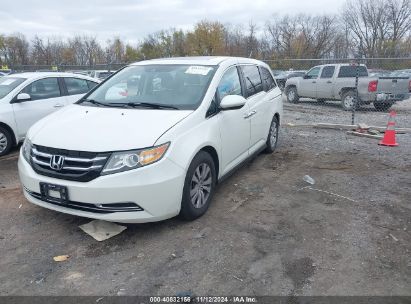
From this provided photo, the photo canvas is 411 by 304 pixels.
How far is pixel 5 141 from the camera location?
7.07 meters

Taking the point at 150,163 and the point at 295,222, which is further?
the point at 295,222

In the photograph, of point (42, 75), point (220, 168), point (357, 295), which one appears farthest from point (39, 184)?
point (42, 75)

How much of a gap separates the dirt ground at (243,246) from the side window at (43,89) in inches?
96.2

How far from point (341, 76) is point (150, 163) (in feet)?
42.2

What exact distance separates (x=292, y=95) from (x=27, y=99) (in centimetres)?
1282

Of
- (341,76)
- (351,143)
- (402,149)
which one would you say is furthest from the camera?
(341,76)

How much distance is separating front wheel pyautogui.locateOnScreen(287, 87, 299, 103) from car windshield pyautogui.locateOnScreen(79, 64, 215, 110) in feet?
42.8

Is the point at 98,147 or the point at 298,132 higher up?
the point at 98,147

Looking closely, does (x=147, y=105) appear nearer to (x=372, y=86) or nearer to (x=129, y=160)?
(x=129, y=160)

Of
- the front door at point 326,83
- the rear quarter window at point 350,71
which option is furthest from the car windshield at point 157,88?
the front door at point 326,83

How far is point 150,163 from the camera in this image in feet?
11.6

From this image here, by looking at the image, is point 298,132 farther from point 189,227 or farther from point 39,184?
point 39,184

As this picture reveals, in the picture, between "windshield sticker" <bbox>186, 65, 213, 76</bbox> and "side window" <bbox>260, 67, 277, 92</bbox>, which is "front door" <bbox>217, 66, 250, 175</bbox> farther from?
"side window" <bbox>260, 67, 277, 92</bbox>

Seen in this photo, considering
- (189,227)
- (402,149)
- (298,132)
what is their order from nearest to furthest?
(189,227), (402,149), (298,132)
